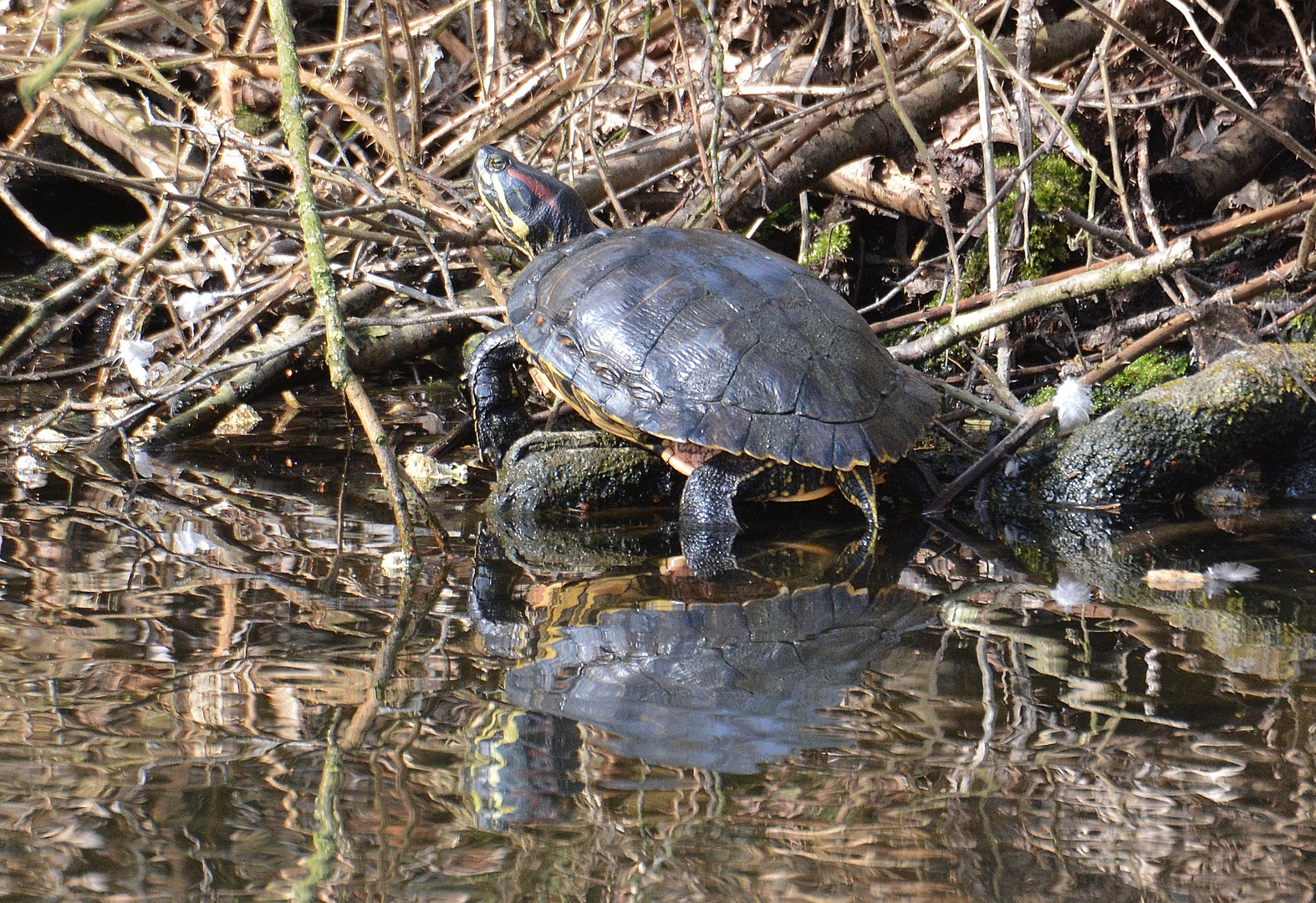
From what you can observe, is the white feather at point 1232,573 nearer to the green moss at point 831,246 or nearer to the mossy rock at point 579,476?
the mossy rock at point 579,476

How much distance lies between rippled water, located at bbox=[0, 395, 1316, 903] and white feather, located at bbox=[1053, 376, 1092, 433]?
748mm

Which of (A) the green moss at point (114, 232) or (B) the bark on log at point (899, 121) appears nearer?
(B) the bark on log at point (899, 121)

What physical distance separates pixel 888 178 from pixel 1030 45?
3.94ft

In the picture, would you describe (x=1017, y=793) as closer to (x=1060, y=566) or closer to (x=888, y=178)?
(x=1060, y=566)

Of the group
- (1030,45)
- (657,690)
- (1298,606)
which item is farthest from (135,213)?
(1298,606)

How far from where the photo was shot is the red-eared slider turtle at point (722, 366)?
3514mm

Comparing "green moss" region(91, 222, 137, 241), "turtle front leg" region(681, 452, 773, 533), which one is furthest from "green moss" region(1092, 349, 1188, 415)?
"green moss" region(91, 222, 137, 241)

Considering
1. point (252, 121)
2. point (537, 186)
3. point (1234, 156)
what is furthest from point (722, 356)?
point (252, 121)

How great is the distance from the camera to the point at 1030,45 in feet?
Result: 14.5

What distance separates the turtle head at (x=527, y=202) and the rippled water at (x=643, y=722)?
5.81ft

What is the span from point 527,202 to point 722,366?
4.88 ft

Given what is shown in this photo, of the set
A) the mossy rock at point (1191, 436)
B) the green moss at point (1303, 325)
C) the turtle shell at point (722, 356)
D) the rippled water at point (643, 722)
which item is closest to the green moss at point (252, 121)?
the turtle shell at point (722, 356)

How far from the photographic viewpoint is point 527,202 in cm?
458

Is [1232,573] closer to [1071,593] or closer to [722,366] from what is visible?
[1071,593]
